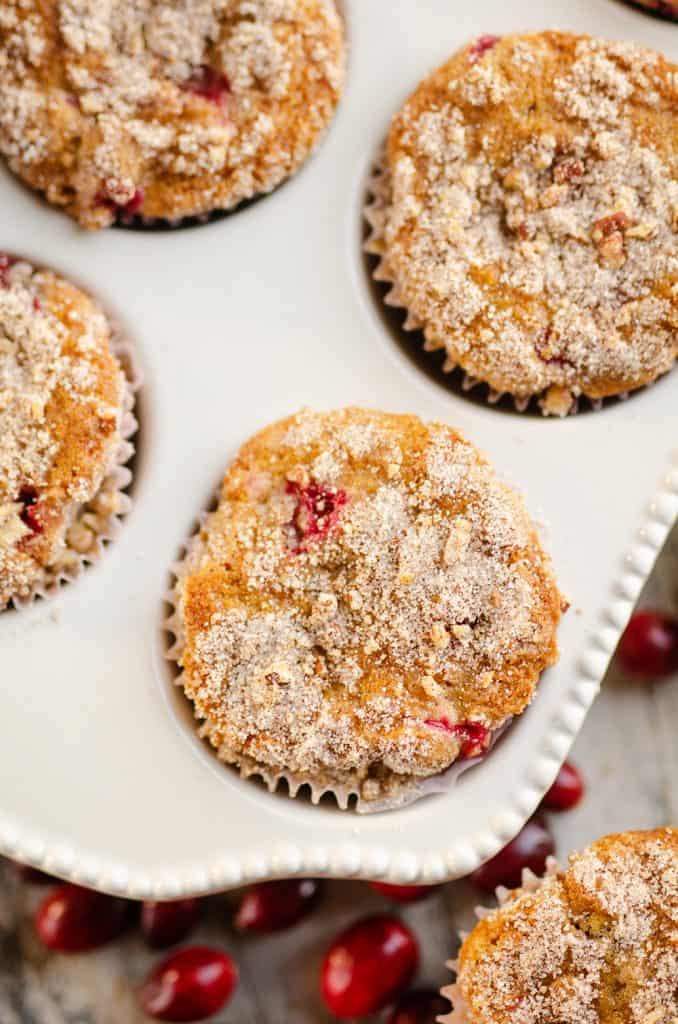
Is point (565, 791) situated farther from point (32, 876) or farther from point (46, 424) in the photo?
point (46, 424)

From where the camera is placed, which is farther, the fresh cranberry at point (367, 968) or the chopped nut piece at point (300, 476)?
the fresh cranberry at point (367, 968)

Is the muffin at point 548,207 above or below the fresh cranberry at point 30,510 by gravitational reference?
above

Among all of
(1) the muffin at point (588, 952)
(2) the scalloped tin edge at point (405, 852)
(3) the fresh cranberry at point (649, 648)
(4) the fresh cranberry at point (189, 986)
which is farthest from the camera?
(3) the fresh cranberry at point (649, 648)

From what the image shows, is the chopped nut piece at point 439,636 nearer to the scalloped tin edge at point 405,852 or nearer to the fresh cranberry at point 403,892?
the scalloped tin edge at point 405,852

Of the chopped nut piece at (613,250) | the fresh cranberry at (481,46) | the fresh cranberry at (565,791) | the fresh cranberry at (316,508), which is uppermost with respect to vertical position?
the fresh cranberry at (481,46)

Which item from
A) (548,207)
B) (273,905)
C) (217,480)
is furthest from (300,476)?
(273,905)

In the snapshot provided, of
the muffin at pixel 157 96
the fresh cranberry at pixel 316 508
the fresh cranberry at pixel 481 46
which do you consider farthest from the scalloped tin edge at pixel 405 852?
the muffin at pixel 157 96

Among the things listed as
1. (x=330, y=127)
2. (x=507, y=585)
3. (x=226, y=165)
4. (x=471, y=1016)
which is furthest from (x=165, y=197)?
(x=471, y=1016)

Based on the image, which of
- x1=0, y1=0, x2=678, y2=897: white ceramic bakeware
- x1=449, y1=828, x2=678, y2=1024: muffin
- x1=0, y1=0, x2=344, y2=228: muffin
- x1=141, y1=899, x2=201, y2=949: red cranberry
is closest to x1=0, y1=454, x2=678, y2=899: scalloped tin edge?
x1=0, y1=0, x2=678, y2=897: white ceramic bakeware
